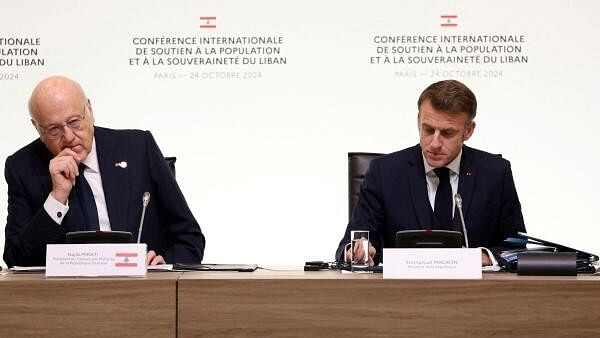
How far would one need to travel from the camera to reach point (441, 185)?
328cm

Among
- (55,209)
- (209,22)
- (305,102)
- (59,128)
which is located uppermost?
(209,22)

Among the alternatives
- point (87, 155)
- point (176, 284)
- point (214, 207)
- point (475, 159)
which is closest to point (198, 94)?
point (214, 207)

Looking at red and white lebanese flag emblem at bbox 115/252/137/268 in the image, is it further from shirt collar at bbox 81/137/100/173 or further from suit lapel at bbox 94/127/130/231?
shirt collar at bbox 81/137/100/173

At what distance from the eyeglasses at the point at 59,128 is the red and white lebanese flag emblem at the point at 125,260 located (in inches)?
40.5

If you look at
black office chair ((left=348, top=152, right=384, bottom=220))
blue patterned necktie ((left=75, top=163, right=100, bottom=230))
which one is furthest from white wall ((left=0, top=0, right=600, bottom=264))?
blue patterned necktie ((left=75, top=163, right=100, bottom=230))

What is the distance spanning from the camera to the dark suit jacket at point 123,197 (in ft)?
10.2

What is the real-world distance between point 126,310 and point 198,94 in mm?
2519

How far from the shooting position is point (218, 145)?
447 centimetres

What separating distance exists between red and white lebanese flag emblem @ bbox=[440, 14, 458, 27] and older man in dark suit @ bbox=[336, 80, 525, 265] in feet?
3.84

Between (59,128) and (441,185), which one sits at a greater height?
(59,128)

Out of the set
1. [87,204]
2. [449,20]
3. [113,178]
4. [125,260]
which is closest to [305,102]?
[449,20]

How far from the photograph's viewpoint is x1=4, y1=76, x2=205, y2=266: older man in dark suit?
118 inches

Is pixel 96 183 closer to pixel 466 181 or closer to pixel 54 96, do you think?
pixel 54 96

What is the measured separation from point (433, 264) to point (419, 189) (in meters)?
1.21
